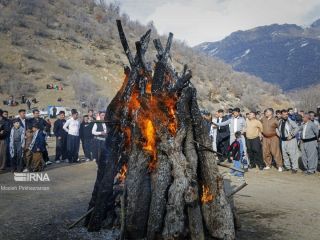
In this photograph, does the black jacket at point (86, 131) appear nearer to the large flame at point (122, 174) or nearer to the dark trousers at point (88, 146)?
the dark trousers at point (88, 146)

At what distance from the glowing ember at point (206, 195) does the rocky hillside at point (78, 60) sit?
965 inches

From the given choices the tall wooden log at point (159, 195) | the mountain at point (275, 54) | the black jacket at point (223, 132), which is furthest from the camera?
the mountain at point (275, 54)

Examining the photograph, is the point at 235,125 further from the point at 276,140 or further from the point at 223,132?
the point at 276,140

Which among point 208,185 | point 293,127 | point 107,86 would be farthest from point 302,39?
point 208,185

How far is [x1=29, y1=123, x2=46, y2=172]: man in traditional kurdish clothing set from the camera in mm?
12461

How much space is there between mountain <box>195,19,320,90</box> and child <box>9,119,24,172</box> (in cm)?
9143

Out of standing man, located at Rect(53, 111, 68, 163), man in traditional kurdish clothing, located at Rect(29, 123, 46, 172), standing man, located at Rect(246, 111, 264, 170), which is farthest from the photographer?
standing man, located at Rect(53, 111, 68, 163)

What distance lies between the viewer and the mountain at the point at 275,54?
106375 mm

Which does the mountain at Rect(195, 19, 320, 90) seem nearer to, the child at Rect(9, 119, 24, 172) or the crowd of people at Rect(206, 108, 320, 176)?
the crowd of people at Rect(206, 108, 320, 176)

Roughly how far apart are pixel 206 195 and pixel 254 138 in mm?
8270

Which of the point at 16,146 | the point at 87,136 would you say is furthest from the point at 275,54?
the point at 16,146

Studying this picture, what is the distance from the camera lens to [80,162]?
15.1 meters

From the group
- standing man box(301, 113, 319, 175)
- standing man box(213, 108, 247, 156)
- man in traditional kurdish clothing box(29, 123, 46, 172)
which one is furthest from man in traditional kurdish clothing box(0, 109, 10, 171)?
standing man box(301, 113, 319, 175)

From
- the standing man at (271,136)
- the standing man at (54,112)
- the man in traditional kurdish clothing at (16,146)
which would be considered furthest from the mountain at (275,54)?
the man in traditional kurdish clothing at (16,146)
